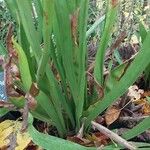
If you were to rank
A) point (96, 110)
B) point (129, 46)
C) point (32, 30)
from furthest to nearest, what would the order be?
point (129, 46), point (96, 110), point (32, 30)

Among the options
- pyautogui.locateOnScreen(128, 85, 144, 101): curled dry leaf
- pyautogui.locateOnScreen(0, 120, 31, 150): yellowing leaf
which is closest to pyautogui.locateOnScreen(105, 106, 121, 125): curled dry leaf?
pyautogui.locateOnScreen(128, 85, 144, 101): curled dry leaf

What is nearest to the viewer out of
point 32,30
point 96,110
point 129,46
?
point 32,30

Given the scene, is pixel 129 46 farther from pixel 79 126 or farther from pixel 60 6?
pixel 60 6

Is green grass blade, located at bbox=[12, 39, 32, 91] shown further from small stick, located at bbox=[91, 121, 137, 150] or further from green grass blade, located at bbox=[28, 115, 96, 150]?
small stick, located at bbox=[91, 121, 137, 150]

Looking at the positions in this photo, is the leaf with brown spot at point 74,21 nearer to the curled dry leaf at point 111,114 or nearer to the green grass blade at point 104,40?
the green grass blade at point 104,40

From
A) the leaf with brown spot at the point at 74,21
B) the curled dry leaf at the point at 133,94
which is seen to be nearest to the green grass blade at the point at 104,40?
the leaf with brown spot at the point at 74,21

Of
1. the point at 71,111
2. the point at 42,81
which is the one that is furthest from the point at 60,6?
the point at 71,111
